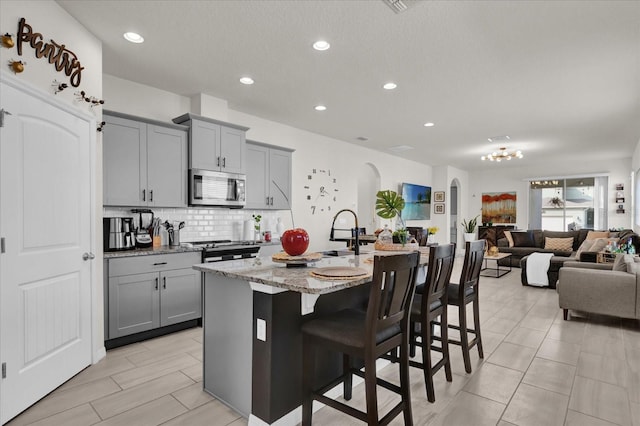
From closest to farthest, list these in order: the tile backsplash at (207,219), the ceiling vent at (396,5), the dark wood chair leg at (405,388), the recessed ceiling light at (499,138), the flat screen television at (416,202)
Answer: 1. the dark wood chair leg at (405,388)
2. the ceiling vent at (396,5)
3. the tile backsplash at (207,219)
4. the recessed ceiling light at (499,138)
5. the flat screen television at (416,202)

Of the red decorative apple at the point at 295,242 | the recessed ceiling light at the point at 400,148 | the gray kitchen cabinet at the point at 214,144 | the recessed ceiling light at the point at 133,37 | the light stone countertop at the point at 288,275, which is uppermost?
the recessed ceiling light at the point at 133,37

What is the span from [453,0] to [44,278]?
11.4 feet

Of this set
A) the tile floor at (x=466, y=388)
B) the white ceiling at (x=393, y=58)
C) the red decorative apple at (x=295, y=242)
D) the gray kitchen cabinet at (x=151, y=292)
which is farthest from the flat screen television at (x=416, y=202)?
the red decorative apple at (x=295, y=242)

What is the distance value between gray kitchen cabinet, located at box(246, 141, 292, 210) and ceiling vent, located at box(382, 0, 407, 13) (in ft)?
9.18

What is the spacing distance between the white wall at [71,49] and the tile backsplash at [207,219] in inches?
40.5

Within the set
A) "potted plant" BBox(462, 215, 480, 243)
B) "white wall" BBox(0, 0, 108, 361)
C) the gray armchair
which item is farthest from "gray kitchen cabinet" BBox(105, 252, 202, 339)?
"potted plant" BBox(462, 215, 480, 243)

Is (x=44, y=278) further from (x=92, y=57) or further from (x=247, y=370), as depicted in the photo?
(x=92, y=57)

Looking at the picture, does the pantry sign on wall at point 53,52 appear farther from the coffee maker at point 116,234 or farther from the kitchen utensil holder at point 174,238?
the kitchen utensil holder at point 174,238

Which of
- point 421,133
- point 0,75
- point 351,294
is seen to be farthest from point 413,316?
point 421,133

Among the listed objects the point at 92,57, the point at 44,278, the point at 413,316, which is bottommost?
the point at 413,316

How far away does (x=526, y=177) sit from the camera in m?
10.6

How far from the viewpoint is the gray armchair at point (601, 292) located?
374cm

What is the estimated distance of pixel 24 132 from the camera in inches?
88.0

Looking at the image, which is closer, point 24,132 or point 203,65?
point 24,132
